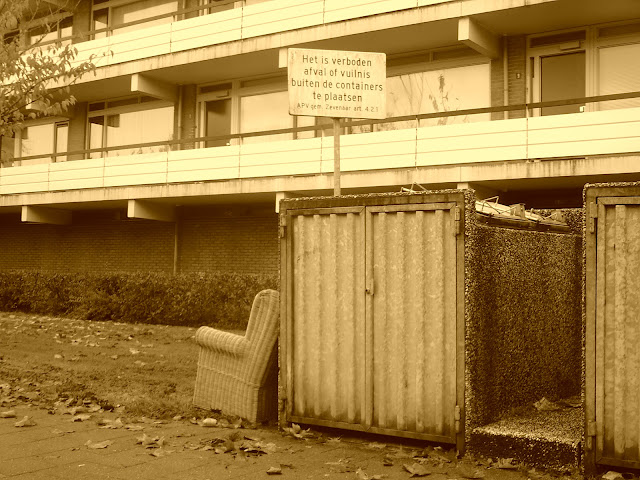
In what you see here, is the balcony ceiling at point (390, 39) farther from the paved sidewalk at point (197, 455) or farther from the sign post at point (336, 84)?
the paved sidewalk at point (197, 455)

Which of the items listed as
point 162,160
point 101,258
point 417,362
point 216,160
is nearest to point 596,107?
point 216,160

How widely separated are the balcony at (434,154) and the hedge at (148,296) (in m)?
2.97

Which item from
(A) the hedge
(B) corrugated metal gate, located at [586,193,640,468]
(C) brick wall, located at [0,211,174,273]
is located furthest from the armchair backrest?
(C) brick wall, located at [0,211,174,273]

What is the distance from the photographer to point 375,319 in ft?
19.5

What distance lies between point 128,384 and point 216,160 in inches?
464

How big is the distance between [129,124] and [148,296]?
8.03 m

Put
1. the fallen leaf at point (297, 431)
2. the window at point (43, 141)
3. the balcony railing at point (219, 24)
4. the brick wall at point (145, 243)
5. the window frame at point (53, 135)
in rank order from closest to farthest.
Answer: the fallen leaf at point (297, 431)
the balcony railing at point (219, 24)
the brick wall at point (145, 243)
the window frame at point (53, 135)
the window at point (43, 141)

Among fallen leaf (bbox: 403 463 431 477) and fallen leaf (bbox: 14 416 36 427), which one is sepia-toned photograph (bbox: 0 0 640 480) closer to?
fallen leaf (bbox: 403 463 431 477)

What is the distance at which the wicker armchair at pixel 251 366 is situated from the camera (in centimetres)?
665

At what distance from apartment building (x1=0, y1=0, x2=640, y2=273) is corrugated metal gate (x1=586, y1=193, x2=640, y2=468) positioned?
1020cm

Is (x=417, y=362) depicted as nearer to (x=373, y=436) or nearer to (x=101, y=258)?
(x=373, y=436)

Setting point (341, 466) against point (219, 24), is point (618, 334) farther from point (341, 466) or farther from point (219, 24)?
point (219, 24)

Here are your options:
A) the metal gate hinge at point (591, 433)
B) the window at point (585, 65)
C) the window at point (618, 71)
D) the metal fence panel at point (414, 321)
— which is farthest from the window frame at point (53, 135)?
the metal gate hinge at point (591, 433)

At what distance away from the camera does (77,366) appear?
33.1 feet
